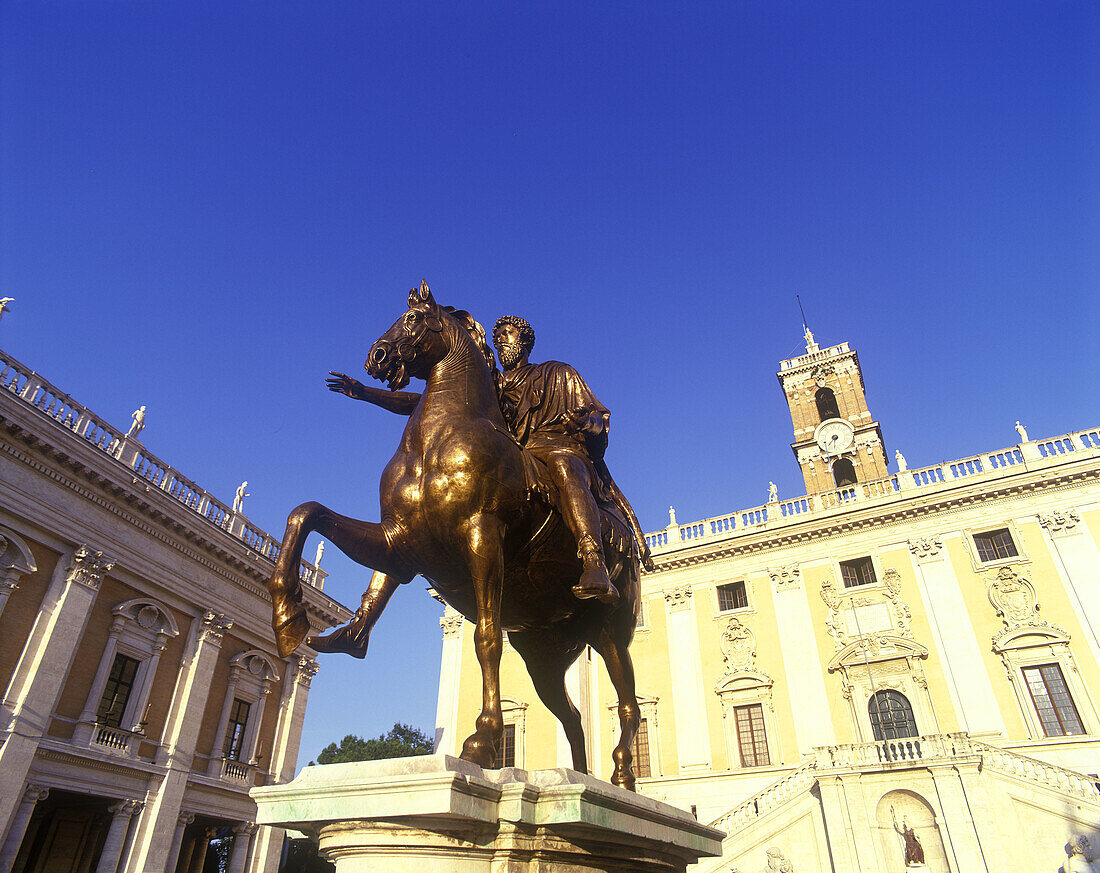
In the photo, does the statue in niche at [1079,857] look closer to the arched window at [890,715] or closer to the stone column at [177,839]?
the arched window at [890,715]

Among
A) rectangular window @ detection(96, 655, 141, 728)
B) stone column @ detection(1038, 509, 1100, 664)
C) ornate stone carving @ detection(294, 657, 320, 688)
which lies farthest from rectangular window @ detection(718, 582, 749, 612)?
rectangular window @ detection(96, 655, 141, 728)

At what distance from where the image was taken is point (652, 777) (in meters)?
25.0

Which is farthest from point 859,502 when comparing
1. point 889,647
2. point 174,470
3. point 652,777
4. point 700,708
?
point 174,470

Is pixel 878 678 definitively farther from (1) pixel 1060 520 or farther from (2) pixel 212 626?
(2) pixel 212 626

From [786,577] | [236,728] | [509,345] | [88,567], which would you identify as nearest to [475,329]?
[509,345]

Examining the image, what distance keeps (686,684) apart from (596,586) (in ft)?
83.0

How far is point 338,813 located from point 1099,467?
94.4 feet

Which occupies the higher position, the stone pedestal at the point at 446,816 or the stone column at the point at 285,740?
the stone column at the point at 285,740

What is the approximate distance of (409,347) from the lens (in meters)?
3.79

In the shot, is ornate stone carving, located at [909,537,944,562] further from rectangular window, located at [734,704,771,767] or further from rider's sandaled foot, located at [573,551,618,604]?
rider's sandaled foot, located at [573,551,618,604]

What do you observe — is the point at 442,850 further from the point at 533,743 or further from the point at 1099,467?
the point at 1099,467

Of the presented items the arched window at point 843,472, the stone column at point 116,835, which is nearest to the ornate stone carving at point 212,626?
the stone column at point 116,835

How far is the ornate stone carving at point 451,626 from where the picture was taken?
102ft

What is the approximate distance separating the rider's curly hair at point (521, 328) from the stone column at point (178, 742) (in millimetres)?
18902
